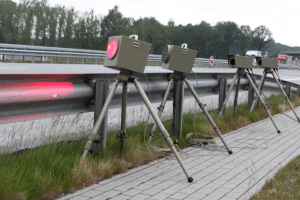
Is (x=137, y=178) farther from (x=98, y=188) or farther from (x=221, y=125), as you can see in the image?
(x=221, y=125)

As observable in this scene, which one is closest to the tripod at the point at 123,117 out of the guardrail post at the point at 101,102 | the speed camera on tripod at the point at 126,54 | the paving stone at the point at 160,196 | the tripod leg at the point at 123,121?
the tripod leg at the point at 123,121

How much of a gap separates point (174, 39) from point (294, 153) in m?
120

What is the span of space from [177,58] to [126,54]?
4.57 ft

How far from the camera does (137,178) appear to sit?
420 cm

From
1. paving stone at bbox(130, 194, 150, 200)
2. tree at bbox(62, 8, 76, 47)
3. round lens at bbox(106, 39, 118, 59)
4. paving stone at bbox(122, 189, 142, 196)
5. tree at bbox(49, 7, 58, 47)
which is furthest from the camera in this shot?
tree at bbox(62, 8, 76, 47)

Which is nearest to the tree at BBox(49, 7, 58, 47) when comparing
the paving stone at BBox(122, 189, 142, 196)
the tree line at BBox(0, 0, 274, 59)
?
the tree line at BBox(0, 0, 274, 59)

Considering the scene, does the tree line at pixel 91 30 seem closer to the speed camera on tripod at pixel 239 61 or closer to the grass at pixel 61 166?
the speed camera on tripod at pixel 239 61

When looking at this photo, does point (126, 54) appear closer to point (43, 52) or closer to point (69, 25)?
point (43, 52)

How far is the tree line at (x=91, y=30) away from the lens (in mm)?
75062

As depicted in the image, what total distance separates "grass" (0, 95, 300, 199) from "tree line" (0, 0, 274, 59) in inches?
2284

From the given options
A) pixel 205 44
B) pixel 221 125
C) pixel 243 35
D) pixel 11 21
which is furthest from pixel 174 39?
pixel 221 125

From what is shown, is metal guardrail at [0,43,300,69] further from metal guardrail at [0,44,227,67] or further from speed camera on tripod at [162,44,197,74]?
speed camera on tripod at [162,44,197,74]

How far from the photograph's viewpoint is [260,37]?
16862 centimetres

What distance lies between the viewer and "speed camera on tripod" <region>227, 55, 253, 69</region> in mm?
7516
